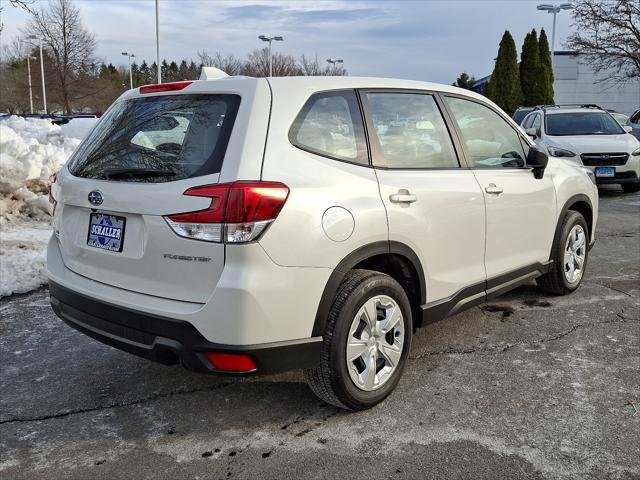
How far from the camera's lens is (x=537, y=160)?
4523mm

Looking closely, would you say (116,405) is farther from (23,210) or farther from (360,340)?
(23,210)

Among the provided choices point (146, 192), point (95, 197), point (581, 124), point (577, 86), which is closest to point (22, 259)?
point (95, 197)

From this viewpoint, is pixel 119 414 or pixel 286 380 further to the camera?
pixel 286 380

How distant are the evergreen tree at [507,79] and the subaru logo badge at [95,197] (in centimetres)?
3476

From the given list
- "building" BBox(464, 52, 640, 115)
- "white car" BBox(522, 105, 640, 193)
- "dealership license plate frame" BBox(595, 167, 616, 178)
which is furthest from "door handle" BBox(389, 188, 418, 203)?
"building" BBox(464, 52, 640, 115)

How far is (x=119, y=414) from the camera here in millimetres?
3369

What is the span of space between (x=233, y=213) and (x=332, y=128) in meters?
0.83

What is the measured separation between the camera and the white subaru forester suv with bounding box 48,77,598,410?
2793 millimetres

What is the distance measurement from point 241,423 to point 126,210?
127 centimetres

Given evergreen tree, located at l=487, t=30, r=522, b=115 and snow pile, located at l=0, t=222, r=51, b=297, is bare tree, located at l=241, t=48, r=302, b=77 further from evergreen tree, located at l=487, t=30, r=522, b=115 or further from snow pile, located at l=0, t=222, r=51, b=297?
snow pile, located at l=0, t=222, r=51, b=297

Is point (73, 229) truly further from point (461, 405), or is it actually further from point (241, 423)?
point (461, 405)

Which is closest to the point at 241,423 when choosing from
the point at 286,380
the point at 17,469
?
the point at 286,380

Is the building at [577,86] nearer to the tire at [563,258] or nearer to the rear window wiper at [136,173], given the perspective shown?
the tire at [563,258]

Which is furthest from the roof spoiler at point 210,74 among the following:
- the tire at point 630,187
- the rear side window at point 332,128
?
the tire at point 630,187
